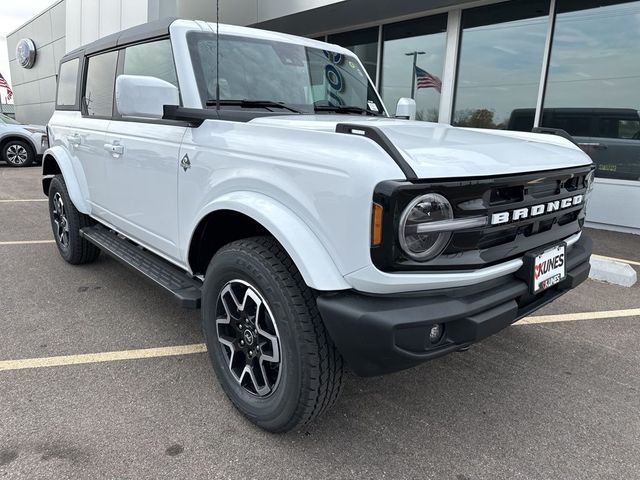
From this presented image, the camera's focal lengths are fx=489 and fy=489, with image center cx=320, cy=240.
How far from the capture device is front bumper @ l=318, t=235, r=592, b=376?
1788 mm

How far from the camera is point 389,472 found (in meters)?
2.11

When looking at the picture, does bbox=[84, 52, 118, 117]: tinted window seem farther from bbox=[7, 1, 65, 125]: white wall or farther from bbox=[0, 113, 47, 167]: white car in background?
bbox=[7, 1, 65, 125]: white wall

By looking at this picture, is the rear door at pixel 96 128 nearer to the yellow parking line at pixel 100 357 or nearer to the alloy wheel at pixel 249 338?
the yellow parking line at pixel 100 357

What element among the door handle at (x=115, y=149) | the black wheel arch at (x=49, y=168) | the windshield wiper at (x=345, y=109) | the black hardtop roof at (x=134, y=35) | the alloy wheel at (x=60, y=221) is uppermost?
the black hardtop roof at (x=134, y=35)

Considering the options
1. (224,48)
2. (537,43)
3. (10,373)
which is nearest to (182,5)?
(537,43)

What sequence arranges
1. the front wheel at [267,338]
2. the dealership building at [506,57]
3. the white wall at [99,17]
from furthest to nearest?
the white wall at [99,17]
the dealership building at [506,57]
the front wheel at [267,338]

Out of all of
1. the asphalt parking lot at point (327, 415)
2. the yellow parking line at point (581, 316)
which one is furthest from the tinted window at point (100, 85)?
the yellow parking line at point (581, 316)

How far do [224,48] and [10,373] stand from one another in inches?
89.2

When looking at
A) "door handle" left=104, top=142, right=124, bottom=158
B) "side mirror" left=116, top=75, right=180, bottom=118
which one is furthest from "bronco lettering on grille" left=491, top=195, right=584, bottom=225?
"door handle" left=104, top=142, right=124, bottom=158

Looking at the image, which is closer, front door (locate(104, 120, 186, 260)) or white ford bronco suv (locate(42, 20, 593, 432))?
white ford bronco suv (locate(42, 20, 593, 432))

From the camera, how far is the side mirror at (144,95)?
8.05 ft

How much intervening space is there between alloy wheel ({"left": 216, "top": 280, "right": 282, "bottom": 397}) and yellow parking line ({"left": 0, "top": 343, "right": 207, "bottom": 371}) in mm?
719

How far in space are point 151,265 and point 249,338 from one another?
1.20 m

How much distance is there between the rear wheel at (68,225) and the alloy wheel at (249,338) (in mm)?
2561
